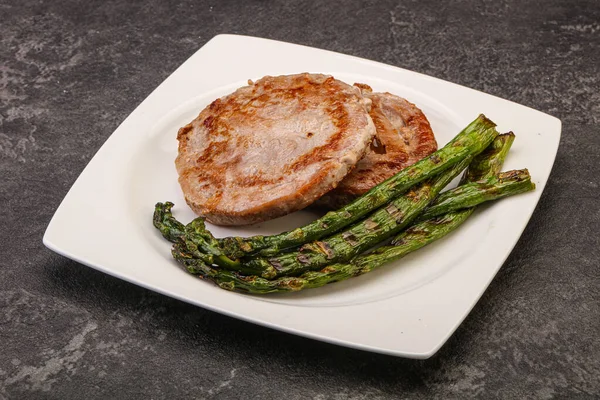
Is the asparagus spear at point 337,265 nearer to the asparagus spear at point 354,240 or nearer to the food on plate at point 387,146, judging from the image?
the asparagus spear at point 354,240

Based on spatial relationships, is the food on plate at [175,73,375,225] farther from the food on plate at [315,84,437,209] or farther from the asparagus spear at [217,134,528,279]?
the asparagus spear at [217,134,528,279]

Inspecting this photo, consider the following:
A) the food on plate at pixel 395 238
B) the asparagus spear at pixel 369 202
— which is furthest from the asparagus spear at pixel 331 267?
the asparagus spear at pixel 369 202

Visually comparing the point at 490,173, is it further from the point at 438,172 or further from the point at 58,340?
the point at 58,340

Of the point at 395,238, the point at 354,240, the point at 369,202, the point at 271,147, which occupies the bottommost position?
the point at 395,238

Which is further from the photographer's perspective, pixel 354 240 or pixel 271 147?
pixel 271 147

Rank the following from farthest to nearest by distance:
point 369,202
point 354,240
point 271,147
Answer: point 271,147 < point 369,202 < point 354,240

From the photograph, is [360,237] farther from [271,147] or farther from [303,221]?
[271,147]

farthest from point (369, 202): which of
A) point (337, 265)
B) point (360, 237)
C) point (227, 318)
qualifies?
point (227, 318)

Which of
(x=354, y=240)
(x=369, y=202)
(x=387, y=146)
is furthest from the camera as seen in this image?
(x=387, y=146)
